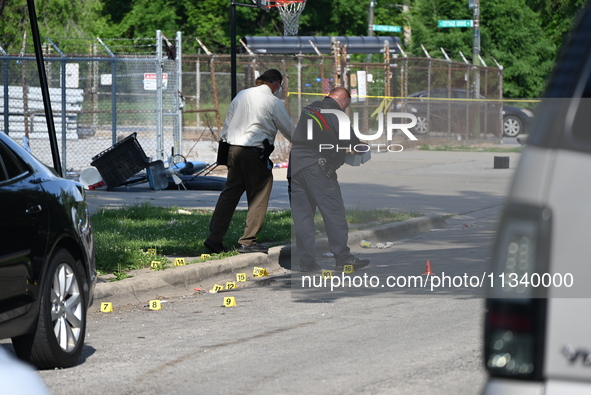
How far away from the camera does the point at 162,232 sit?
11.2 meters

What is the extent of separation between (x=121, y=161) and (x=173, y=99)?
389cm

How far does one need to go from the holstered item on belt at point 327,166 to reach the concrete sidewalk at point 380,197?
108 cm

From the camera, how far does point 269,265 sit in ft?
33.6

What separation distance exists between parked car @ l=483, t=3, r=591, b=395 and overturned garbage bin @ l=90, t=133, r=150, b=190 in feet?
45.2

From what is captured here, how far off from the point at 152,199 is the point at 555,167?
13.1 meters

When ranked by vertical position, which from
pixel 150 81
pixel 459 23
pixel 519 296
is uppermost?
pixel 459 23

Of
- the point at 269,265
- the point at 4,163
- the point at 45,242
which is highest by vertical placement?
the point at 4,163

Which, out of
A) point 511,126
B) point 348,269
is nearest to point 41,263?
point 348,269

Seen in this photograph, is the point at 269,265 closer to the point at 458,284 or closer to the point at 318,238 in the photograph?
the point at 318,238

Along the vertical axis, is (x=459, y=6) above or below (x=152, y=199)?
above

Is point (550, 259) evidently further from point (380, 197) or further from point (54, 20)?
point (54, 20)

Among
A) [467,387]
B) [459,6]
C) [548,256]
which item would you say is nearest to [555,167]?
[548,256]

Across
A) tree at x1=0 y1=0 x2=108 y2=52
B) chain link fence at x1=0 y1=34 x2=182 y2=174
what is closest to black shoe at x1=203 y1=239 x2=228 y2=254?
chain link fence at x1=0 y1=34 x2=182 y2=174

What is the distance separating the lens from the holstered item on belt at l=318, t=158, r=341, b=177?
9766mm
